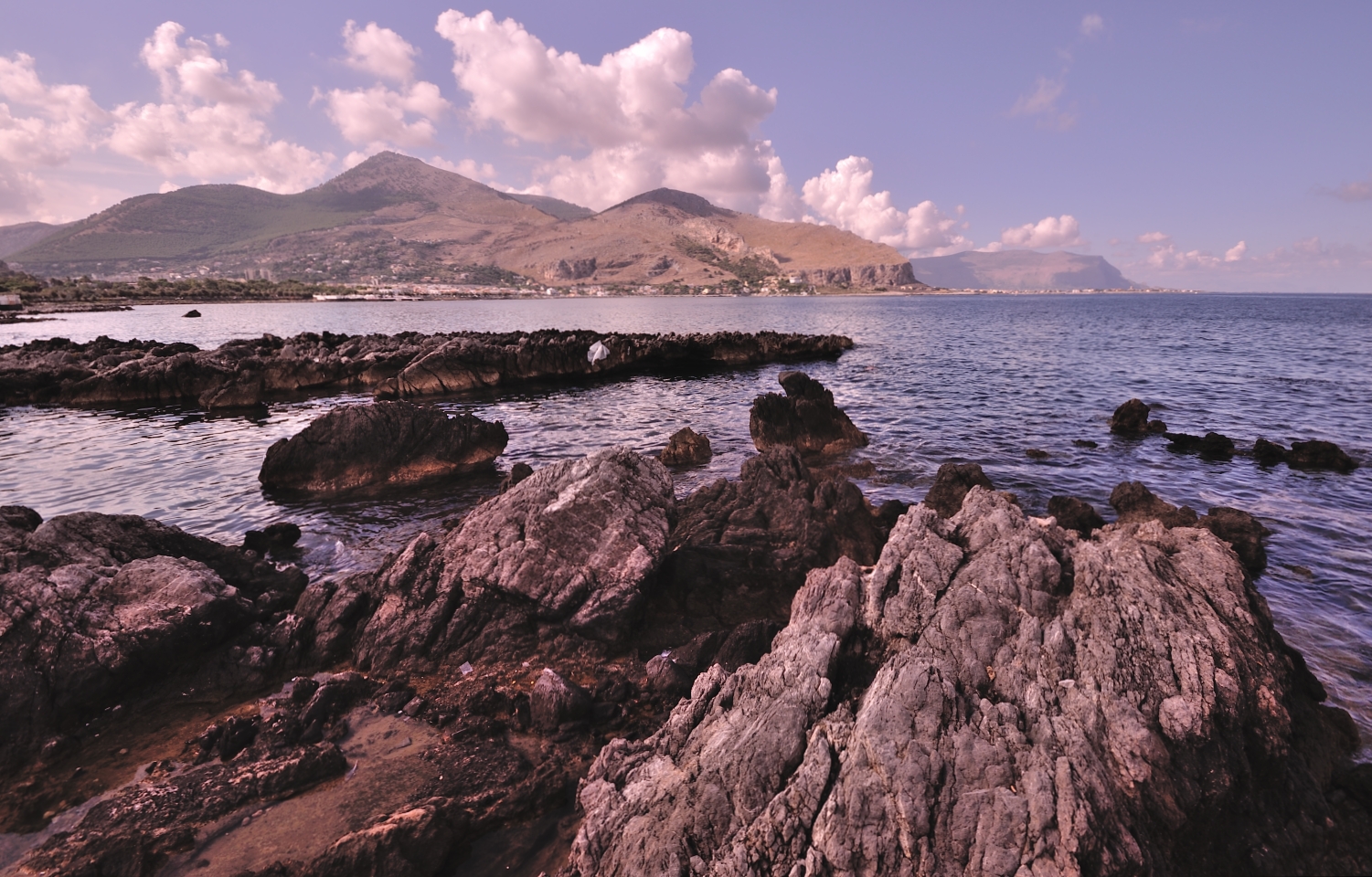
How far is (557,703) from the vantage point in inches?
363

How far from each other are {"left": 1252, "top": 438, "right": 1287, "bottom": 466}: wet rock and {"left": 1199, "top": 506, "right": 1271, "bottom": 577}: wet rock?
1208cm

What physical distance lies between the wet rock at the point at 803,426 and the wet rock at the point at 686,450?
2765mm

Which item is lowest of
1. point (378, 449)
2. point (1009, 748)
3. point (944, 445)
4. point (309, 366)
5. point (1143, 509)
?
point (944, 445)

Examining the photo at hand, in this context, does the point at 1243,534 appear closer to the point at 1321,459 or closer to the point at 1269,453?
the point at 1269,453

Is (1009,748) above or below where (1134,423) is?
above

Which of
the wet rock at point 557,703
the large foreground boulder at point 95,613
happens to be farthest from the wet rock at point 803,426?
the large foreground boulder at point 95,613

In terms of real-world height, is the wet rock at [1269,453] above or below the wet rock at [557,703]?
above

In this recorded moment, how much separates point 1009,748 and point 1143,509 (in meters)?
14.6

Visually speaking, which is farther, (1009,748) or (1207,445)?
(1207,445)

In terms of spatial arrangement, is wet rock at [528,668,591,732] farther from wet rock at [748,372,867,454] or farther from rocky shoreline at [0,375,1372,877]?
wet rock at [748,372,867,454]

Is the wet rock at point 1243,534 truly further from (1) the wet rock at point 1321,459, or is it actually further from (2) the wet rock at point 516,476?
(2) the wet rock at point 516,476

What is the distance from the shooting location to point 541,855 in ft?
23.4

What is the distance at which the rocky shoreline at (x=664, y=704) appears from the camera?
6.09 meters

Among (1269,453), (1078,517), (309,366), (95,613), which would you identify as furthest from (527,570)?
(309,366)
